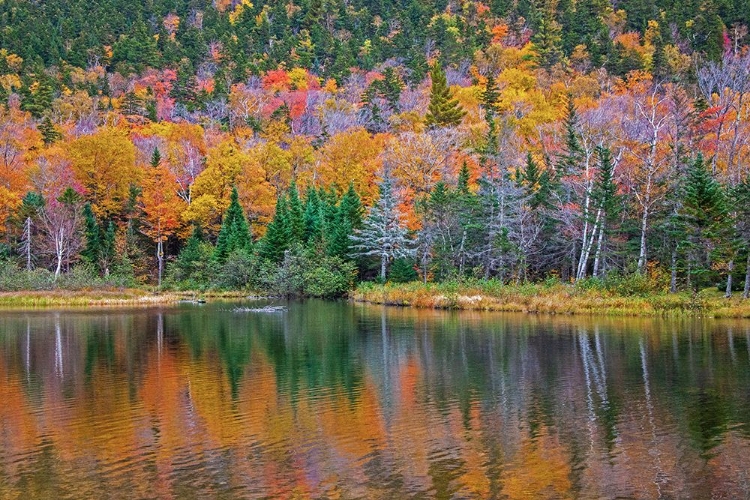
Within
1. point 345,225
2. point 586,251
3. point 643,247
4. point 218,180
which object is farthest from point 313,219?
point 643,247

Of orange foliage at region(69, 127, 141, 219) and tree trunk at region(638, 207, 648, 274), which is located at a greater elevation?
orange foliage at region(69, 127, 141, 219)

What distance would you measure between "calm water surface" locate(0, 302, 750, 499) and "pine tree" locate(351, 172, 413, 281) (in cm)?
2958

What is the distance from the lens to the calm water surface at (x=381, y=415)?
13938 millimetres

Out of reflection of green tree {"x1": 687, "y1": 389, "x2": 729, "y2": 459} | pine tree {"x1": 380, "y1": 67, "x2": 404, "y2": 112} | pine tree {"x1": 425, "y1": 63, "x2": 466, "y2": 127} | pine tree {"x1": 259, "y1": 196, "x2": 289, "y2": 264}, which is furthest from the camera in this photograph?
pine tree {"x1": 380, "y1": 67, "x2": 404, "y2": 112}

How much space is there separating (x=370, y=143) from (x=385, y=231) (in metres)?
25.2

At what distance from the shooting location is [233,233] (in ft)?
239

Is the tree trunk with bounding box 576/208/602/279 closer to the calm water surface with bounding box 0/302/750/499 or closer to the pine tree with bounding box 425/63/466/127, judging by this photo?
the calm water surface with bounding box 0/302/750/499

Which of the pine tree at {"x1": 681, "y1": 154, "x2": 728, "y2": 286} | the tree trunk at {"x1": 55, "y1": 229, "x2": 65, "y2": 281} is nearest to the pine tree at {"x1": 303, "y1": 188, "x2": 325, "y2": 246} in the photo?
the tree trunk at {"x1": 55, "y1": 229, "x2": 65, "y2": 281}

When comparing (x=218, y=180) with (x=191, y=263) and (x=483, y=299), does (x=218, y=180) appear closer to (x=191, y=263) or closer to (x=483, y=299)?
(x=191, y=263)

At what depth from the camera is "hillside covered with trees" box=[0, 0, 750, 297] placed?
5525 centimetres

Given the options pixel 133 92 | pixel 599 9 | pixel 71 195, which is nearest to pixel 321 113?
pixel 133 92

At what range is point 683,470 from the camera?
1438 centimetres

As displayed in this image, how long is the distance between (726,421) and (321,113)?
3559 inches

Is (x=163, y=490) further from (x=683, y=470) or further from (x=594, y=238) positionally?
(x=594, y=238)
